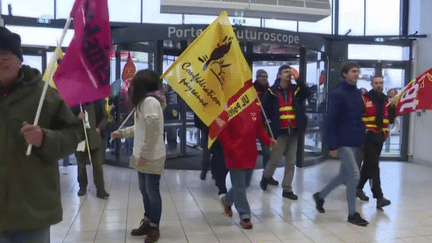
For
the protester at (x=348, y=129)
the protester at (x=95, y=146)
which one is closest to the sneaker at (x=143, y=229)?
the protester at (x=95, y=146)

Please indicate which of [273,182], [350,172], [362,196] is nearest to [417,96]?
[362,196]

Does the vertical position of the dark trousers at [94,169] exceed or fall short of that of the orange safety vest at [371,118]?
it falls short

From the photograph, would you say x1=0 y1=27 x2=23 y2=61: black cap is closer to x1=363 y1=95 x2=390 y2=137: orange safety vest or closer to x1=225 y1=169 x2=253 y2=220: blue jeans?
x1=225 y1=169 x2=253 y2=220: blue jeans

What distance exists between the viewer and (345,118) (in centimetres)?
496

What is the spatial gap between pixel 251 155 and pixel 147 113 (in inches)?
47.5

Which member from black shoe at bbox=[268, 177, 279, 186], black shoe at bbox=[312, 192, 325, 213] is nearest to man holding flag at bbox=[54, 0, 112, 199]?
black shoe at bbox=[312, 192, 325, 213]

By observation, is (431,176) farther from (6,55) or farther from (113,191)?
(6,55)

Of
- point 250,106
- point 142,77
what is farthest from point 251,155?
point 142,77

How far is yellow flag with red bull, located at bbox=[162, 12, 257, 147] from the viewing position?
4504mm

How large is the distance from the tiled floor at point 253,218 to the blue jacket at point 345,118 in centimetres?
89

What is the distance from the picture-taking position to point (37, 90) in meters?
2.20

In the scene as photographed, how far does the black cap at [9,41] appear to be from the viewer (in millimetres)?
2129

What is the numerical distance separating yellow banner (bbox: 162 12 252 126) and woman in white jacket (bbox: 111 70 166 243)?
0.30 meters

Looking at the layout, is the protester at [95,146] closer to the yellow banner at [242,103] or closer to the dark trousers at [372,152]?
the yellow banner at [242,103]
